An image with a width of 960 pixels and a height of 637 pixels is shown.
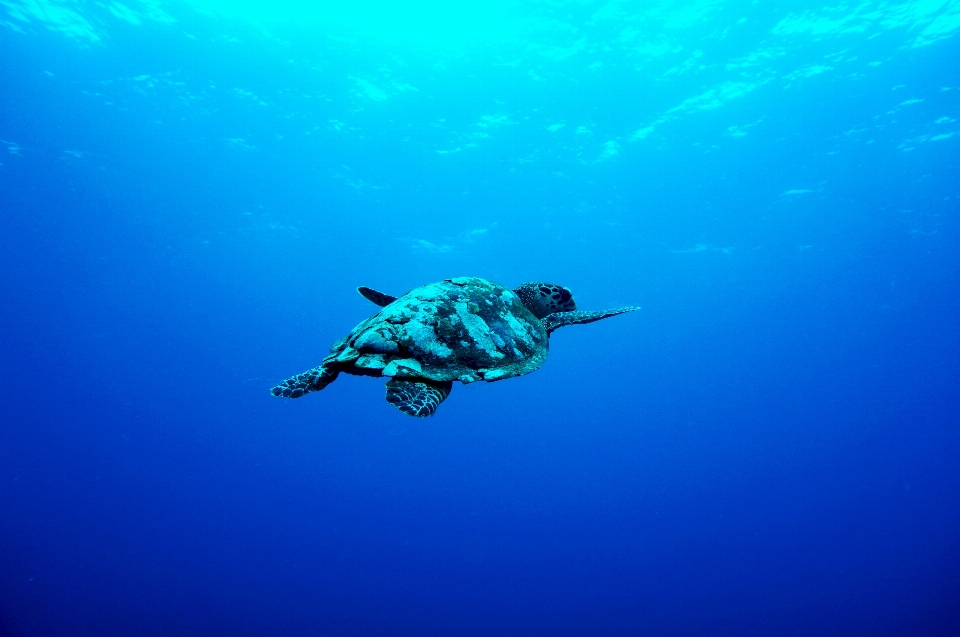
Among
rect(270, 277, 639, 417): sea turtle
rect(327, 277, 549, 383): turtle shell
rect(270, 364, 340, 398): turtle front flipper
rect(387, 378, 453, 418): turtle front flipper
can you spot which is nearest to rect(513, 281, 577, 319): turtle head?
rect(270, 277, 639, 417): sea turtle

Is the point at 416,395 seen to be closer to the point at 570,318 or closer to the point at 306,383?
the point at 306,383

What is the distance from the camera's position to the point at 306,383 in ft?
15.5

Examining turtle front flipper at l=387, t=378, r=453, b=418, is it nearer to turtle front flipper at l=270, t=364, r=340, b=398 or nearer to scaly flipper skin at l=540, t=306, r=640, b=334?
turtle front flipper at l=270, t=364, r=340, b=398

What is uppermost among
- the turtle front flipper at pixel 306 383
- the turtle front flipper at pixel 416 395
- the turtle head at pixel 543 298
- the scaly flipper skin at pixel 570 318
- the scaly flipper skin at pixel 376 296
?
the scaly flipper skin at pixel 376 296

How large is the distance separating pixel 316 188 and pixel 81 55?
14300mm

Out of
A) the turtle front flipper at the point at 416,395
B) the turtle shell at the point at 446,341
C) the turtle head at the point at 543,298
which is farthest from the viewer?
the turtle head at the point at 543,298

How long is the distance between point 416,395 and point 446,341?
96 centimetres

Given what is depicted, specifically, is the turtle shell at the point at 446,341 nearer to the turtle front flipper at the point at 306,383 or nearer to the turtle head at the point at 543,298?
the turtle front flipper at the point at 306,383

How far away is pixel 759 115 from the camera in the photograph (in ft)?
77.5

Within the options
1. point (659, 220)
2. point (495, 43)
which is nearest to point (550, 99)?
point (495, 43)

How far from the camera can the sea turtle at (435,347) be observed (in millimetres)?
4578

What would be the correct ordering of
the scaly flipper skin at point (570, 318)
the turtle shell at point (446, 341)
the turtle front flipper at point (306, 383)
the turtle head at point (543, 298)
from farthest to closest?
the turtle head at point (543, 298)
the scaly flipper skin at point (570, 318)
the turtle shell at point (446, 341)
the turtle front flipper at point (306, 383)

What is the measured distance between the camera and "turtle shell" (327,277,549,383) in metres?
4.77

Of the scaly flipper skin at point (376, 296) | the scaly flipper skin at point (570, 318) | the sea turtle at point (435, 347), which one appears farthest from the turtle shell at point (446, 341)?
the scaly flipper skin at point (376, 296)
